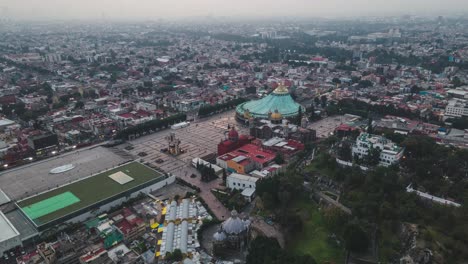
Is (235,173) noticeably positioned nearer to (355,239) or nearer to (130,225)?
(130,225)

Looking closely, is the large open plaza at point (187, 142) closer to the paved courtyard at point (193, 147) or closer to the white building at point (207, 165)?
the paved courtyard at point (193, 147)

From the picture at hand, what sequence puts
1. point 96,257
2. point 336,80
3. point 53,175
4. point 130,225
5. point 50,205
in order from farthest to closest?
point 336,80 → point 53,175 → point 50,205 → point 130,225 → point 96,257

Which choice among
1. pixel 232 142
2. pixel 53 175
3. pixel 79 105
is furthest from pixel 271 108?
pixel 79 105

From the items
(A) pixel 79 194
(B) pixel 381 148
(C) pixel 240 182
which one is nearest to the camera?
(A) pixel 79 194

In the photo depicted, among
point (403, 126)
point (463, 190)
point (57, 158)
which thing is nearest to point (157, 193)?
point (57, 158)

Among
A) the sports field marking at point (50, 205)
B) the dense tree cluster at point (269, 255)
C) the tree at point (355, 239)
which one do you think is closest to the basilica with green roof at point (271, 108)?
the sports field marking at point (50, 205)

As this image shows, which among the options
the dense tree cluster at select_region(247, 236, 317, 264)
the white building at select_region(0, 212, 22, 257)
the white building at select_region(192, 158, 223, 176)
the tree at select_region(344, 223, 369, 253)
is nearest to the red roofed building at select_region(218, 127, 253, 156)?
the white building at select_region(192, 158, 223, 176)

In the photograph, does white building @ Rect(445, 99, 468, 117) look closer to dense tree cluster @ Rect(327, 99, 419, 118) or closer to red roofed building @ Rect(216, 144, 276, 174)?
dense tree cluster @ Rect(327, 99, 419, 118)
